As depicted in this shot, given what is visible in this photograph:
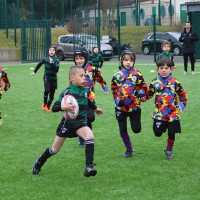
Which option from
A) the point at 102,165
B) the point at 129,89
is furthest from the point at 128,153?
the point at 129,89

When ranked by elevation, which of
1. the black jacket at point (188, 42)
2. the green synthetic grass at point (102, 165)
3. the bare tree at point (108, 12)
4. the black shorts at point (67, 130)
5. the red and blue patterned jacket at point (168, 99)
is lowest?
the green synthetic grass at point (102, 165)

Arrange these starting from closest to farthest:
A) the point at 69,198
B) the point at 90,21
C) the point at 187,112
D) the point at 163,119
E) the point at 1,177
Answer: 1. the point at 69,198
2. the point at 1,177
3. the point at 163,119
4. the point at 187,112
5. the point at 90,21

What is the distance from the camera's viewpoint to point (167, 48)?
15.3 metres

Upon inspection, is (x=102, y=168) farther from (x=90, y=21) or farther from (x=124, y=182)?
(x=90, y=21)

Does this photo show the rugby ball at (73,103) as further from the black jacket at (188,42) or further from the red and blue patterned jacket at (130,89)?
the black jacket at (188,42)

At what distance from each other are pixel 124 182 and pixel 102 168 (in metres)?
0.82

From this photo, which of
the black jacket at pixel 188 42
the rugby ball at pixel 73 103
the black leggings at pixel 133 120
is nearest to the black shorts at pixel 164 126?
the black leggings at pixel 133 120

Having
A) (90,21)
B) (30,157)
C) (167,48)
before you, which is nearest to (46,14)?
(90,21)

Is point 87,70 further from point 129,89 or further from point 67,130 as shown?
point 67,130

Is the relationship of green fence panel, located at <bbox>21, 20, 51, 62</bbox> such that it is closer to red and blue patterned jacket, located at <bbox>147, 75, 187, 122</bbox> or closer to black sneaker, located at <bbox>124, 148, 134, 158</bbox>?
black sneaker, located at <bbox>124, 148, 134, 158</bbox>

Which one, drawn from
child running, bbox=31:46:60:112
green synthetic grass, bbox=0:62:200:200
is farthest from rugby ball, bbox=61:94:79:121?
child running, bbox=31:46:60:112

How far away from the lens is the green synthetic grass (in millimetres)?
6762

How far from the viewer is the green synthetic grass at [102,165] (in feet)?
22.2

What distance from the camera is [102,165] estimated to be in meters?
8.17
